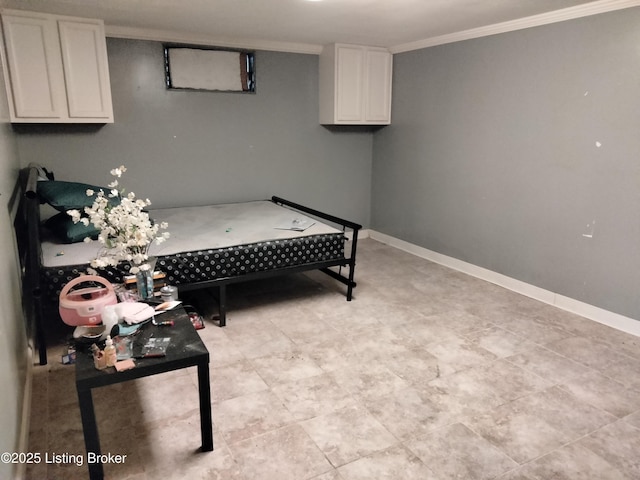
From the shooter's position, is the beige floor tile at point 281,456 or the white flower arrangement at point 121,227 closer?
the beige floor tile at point 281,456

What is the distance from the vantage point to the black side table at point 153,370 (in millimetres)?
1698

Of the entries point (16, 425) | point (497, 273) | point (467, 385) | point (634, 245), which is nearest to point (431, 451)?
point (467, 385)

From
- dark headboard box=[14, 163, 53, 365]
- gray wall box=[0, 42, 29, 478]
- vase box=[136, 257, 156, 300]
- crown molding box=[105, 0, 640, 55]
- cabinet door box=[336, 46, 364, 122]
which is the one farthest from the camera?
cabinet door box=[336, 46, 364, 122]

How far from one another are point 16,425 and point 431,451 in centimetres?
182

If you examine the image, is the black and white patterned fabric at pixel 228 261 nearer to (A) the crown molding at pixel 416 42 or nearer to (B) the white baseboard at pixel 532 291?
(B) the white baseboard at pixel 532 291

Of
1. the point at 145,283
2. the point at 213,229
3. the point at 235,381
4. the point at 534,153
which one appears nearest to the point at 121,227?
the point at 145,283

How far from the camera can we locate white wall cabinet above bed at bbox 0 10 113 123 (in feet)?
11.1

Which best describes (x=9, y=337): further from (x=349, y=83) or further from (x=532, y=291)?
(x=349, y=83)

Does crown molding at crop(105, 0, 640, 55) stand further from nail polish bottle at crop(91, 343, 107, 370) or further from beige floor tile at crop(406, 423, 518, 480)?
nail polish bottle at crop(91, 343, 107, 370)

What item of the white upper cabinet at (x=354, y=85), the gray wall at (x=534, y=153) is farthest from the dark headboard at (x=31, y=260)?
the gray wall at (x=534, y=153)

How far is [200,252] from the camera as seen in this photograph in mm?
3154

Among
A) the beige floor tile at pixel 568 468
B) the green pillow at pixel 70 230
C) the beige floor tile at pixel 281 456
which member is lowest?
the beige floor tile at pixel 568 468

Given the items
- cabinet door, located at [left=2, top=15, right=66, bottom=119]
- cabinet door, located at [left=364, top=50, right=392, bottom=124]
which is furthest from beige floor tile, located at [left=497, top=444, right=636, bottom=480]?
cabinet door, located at [left=2, top=15, right=66, bottom=119]

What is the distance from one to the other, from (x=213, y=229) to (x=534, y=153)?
275 centimetres
